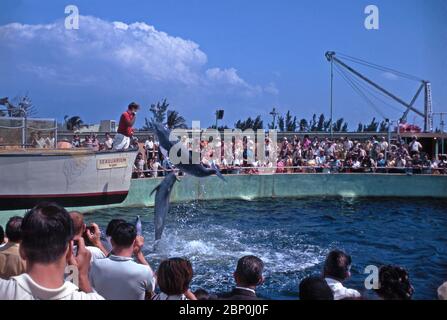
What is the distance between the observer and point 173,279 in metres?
3.61

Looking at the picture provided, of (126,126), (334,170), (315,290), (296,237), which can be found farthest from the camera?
(334,170)

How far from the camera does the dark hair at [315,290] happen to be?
11.5 feet

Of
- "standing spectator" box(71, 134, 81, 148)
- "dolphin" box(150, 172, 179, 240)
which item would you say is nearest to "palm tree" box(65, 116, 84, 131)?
"standing spectator" box(71, 134, 81, 148)

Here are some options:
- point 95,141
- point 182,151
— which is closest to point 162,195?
point 182,151

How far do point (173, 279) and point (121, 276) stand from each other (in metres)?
0.75

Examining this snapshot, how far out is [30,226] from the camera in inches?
107

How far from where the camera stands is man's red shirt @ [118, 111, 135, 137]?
39.6 ft

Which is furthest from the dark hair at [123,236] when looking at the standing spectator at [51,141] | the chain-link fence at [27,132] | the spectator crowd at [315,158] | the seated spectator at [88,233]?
the spectator crowd at [315,158]

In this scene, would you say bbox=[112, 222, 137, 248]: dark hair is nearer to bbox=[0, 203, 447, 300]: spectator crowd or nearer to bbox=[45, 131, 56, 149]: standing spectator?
bbox=[0, 203, 447, 300]: spectator crowd

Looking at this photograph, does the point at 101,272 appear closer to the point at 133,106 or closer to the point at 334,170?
the point at 133,106

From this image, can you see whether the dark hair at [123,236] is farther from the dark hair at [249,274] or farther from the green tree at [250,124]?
the green tree at [250,124]
